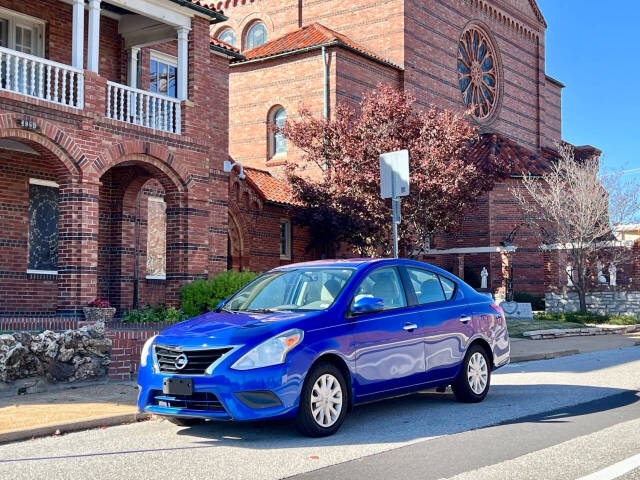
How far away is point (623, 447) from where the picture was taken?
22.3 feet

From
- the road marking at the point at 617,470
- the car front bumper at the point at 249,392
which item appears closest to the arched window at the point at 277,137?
the car front bumper at the point at 249,392

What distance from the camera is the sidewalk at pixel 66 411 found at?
790 cm

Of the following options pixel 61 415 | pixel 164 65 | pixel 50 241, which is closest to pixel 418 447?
pixel 61 415

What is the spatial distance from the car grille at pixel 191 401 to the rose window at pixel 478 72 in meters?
28.4

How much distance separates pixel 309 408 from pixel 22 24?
41.3 feet

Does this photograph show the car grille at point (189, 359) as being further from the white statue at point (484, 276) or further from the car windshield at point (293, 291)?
the white statue at point (484, 276)

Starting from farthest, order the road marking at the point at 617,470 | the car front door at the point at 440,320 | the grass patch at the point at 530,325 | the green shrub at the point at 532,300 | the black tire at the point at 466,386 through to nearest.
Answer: the green shrub at the point at 532,300, the grass patch at the point at 530,325, the black tire at the point at 466,386, the car front door at the point at 440,320, the road marking at the point at 617,470

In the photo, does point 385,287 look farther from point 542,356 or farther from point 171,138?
point 171,138

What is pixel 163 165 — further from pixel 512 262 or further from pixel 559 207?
pixel 512 262

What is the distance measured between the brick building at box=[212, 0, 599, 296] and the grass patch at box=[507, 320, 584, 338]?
629 centimetres

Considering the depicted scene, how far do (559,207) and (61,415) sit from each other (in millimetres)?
20480

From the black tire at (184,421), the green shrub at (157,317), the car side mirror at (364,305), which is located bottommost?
the black tire at (184,421)

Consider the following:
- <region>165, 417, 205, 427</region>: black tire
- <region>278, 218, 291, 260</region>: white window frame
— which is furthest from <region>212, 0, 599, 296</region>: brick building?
<region>165, 417, 205, 427</region>: black tire

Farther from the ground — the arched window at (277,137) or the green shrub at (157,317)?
the arched window at (277,137)
